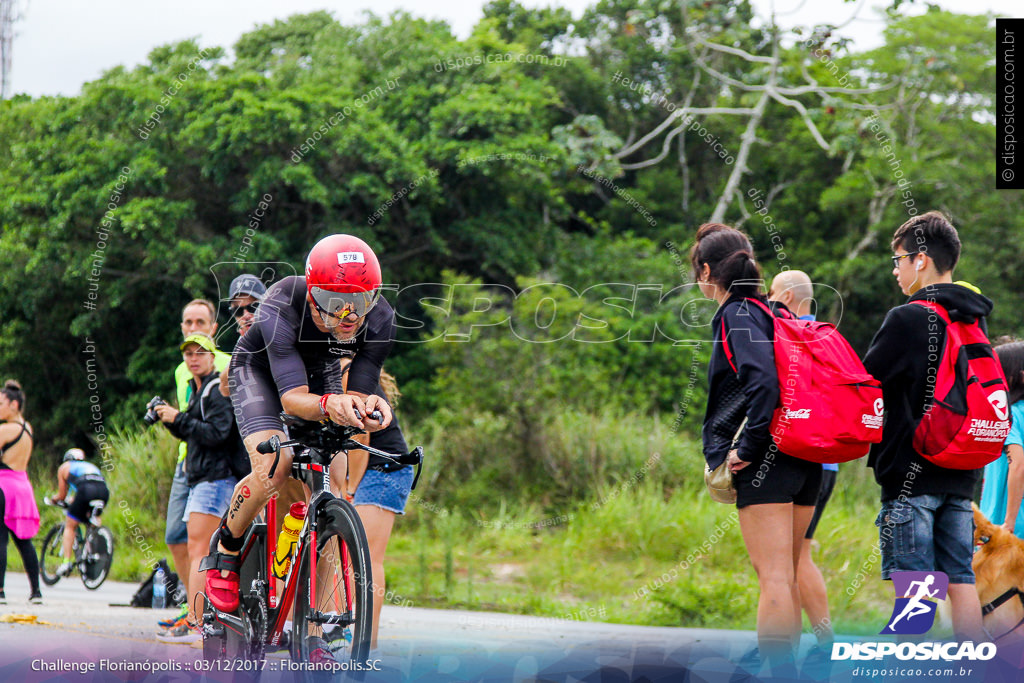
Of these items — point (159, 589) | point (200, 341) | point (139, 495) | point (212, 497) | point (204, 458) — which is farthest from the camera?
point (139, 495)

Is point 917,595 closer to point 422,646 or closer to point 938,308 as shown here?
point 938,308

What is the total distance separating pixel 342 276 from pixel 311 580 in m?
1.12

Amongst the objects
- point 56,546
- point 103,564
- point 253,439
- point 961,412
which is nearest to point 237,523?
point 253,439

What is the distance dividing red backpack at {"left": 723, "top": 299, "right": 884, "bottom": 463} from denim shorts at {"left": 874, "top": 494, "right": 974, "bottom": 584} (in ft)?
0.94

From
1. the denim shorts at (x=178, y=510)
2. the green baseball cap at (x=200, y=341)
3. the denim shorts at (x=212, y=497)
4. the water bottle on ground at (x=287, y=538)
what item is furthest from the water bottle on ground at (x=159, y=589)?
the water bottle on ground at (x=287, y=538)

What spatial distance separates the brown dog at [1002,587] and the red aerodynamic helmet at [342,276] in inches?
110

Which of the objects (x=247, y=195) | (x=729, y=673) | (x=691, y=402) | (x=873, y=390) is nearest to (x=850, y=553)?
(x=729, y=673)

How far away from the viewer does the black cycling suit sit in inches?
162

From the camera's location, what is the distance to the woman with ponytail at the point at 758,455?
4.15 m

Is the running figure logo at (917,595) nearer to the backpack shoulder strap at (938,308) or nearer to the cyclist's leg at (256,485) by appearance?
the backpack shoulder strap at (938,308)

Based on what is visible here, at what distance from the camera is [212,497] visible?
594 centimetres

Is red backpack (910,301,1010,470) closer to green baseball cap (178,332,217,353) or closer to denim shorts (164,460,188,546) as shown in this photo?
green baseball cap (178,332,217,353)

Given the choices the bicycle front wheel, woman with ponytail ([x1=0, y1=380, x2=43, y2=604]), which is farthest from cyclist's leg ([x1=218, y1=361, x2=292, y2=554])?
woman with ponytail ([x1=0, y1=380, x2=43, y2=604])

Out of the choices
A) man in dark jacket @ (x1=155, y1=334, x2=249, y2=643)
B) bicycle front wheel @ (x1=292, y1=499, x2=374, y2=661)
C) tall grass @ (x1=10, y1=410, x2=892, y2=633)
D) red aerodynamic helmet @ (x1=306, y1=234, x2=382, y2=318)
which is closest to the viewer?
bicycle front wheel @ (x1=292, y1=499, x2=374, y2=661)
